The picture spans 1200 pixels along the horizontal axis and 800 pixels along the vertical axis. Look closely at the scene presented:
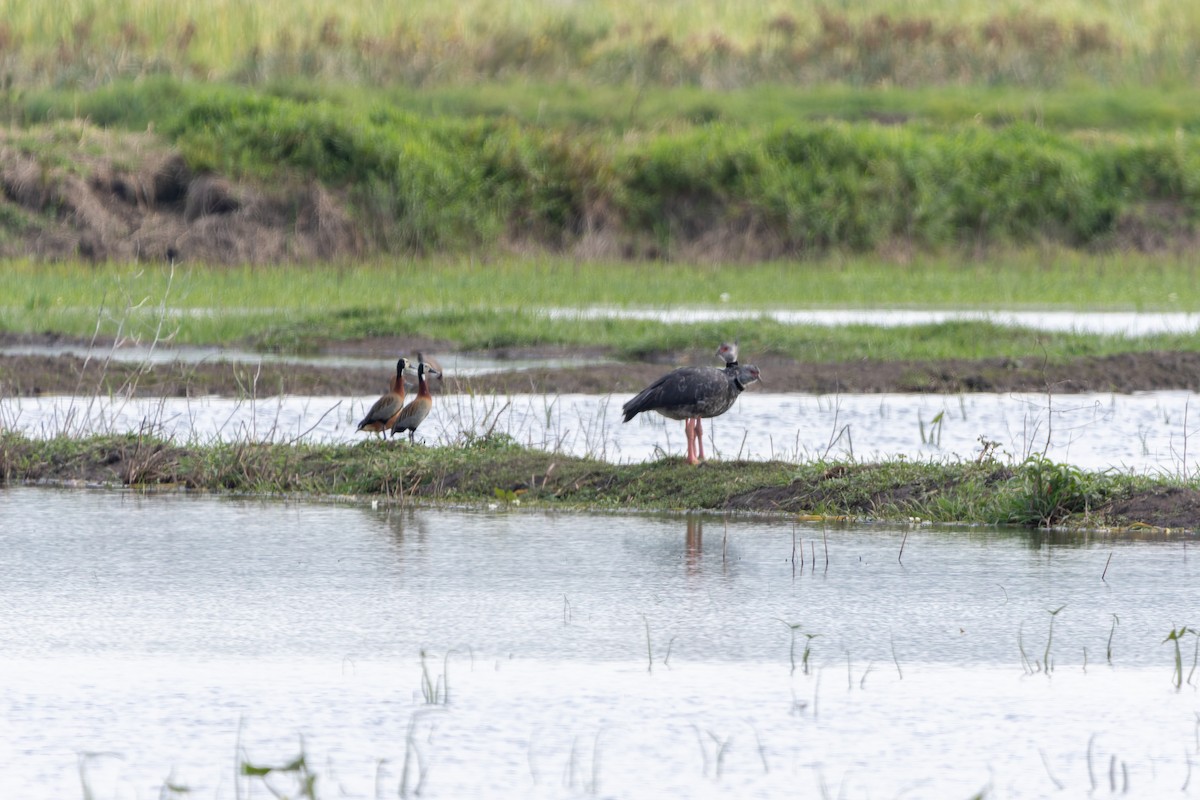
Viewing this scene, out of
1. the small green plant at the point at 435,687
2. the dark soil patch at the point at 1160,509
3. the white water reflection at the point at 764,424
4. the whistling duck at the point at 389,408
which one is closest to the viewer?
the small green plant at the point at 435,687

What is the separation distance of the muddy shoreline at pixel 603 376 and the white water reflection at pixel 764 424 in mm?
541

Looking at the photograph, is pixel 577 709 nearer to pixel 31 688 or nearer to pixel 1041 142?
pixel 31 688

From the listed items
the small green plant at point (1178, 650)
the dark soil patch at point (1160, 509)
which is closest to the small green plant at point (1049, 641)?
the small green plant at point (1178, 650)

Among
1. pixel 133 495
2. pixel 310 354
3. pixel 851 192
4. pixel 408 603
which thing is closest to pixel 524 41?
pixel 851 192

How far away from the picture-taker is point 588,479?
10.3 meters

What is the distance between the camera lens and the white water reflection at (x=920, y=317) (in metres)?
19.1

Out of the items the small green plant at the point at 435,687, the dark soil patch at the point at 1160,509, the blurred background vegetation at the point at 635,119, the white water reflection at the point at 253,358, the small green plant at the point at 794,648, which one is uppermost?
the blurred background vegetation at the point at 635,119

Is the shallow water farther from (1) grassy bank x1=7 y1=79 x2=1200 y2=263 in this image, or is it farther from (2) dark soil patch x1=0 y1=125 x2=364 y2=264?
(1) grassy bank x1=7 y1=79 x2=1200 y2=263

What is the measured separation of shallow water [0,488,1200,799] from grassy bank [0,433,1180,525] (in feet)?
1.10

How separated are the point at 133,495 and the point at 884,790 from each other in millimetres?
6130

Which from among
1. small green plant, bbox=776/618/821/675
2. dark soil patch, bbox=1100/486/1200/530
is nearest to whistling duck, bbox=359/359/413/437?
dark soil patch, bbox=1100/486/1200/530

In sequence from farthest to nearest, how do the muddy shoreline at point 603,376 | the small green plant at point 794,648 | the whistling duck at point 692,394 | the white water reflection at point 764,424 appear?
the muddy shoreline at point 603,376, the white water reflection at point 764,424, the whistling duck at point 692,394, the small green plant at point 794,648

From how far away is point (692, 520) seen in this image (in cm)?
969

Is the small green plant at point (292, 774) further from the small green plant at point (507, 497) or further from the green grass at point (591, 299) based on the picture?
the green grass at point (591, 299)
